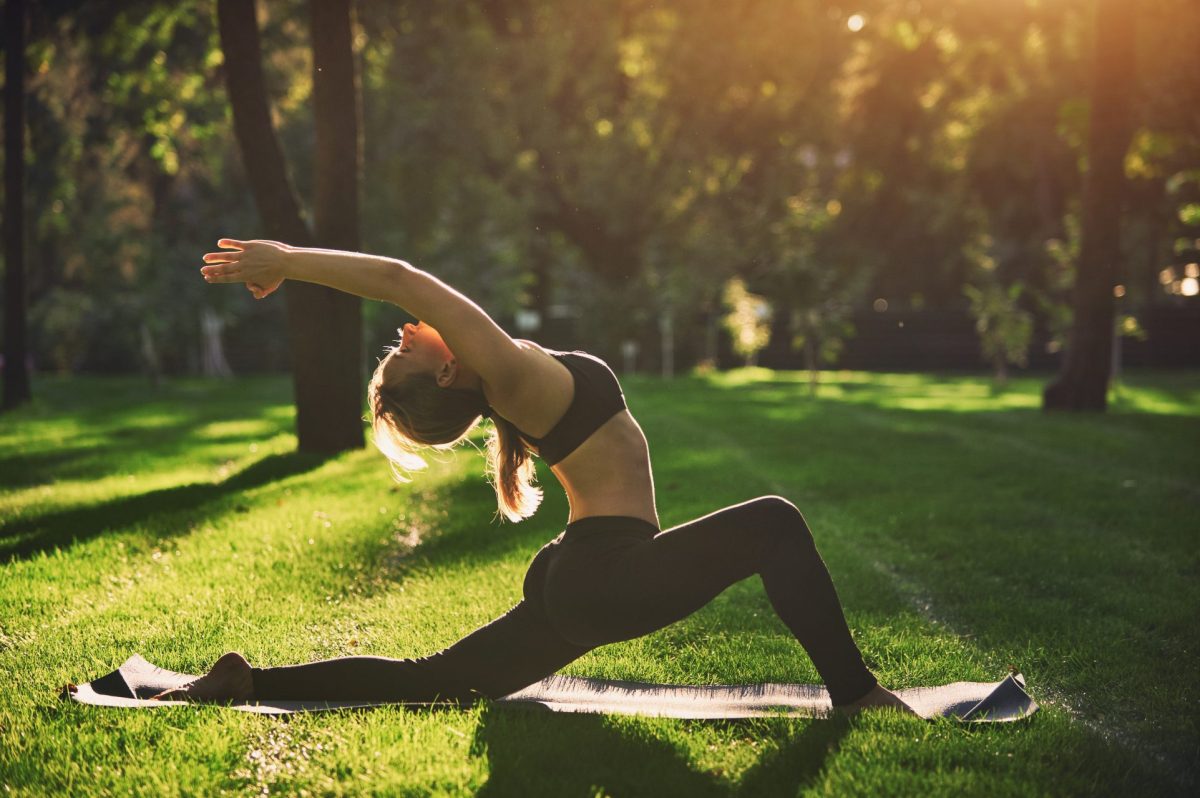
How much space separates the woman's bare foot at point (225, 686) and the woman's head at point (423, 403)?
111cm

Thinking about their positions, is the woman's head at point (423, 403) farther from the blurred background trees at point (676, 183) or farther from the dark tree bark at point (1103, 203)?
the dark tree bark at point (1103, 203)

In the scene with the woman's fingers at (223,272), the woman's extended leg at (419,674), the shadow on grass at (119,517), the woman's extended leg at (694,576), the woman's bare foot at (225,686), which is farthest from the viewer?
the shadow on grass at (119,517)

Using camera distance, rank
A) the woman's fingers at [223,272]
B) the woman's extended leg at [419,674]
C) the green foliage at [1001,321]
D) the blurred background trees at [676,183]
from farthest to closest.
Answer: the green foliage at [1001,321] → the blurred background trees at [676,183] → the woman's extended leg at [419,674] → the woman's fingers at [223,272]

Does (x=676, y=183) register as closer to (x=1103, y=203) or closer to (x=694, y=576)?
(x=1103, y=203)

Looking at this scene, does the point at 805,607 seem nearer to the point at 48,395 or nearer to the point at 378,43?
the point at 378,43

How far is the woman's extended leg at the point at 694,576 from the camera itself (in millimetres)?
3713

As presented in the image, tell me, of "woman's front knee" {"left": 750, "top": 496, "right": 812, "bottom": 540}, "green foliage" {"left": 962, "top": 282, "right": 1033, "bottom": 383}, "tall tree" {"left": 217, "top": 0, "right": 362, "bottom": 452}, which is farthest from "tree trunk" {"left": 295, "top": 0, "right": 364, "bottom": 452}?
"green foliage" {"left": 962, "top": 282, "right": 1033, "bottom": 383}

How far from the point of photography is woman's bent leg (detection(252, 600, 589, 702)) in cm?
415

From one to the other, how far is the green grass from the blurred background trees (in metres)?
11.2

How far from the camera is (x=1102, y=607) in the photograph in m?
5.93

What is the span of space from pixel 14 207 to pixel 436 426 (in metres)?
18.9

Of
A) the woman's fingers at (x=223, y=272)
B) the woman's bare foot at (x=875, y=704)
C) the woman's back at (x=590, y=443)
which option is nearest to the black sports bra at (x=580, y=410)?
the woman's back at (x=590, y=443)

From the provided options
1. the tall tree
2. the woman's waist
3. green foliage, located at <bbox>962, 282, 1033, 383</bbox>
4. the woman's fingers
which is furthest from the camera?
green foliage, located at <bbox>962, 282, 1033, 383</bbox>

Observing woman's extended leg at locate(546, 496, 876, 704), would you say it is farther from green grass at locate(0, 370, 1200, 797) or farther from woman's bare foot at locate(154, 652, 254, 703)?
woman's bare foot at locate(154, 652, 254, 703)
